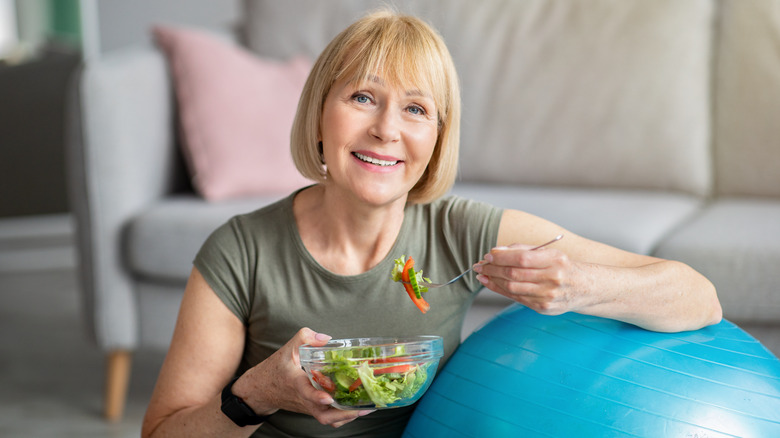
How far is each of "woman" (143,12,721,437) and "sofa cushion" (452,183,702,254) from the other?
26.4 inches

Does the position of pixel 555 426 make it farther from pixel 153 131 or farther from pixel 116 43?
Answer: pixel 116 43

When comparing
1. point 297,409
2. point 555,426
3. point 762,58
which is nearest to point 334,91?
point 297,409

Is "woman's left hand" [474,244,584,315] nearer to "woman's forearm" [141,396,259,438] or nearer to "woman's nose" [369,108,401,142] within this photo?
"woman's nose" [369,108,401,142]

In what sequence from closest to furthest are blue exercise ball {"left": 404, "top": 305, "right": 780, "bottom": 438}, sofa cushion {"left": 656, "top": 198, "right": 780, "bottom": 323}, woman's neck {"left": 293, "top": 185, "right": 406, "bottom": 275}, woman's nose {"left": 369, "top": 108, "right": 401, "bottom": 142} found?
1. blue exercise ball {"left": 404, "top": 305, "right": 780, "bottom": 438}
2. woman's nose {"left": 369, "top": 108, "right": 401, "bottom": 142}
3. woman's neck {"left": 293, "top": 185, "right": 406, "bottom": 275}
4. sofa cushion {"left": 656, "top": 198, "right": 780, "bottom": 323}

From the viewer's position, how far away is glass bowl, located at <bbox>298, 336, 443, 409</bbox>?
97cm

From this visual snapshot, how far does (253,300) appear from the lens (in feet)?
4.25

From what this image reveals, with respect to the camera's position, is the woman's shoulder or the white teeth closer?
the white teeth

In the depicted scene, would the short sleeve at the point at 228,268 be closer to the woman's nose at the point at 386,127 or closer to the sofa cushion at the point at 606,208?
the woman's nose at the point at 386,127

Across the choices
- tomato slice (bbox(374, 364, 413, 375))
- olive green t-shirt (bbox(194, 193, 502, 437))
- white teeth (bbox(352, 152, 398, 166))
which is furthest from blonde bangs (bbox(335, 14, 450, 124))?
tomato slice (bbox(374, 364, 413, 375))

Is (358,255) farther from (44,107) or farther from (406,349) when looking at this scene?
(44,107)

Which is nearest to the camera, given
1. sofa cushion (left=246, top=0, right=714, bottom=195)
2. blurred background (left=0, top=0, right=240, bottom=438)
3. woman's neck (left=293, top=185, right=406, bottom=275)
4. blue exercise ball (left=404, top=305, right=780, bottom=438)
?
blue exercise ball (left=404, top=305, right=780, bottom=438)

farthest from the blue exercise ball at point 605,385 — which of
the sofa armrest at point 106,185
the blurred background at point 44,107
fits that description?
the blurred background at point 44,107

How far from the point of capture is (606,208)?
2162 millimetres

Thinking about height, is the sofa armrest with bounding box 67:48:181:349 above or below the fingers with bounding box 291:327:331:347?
below
